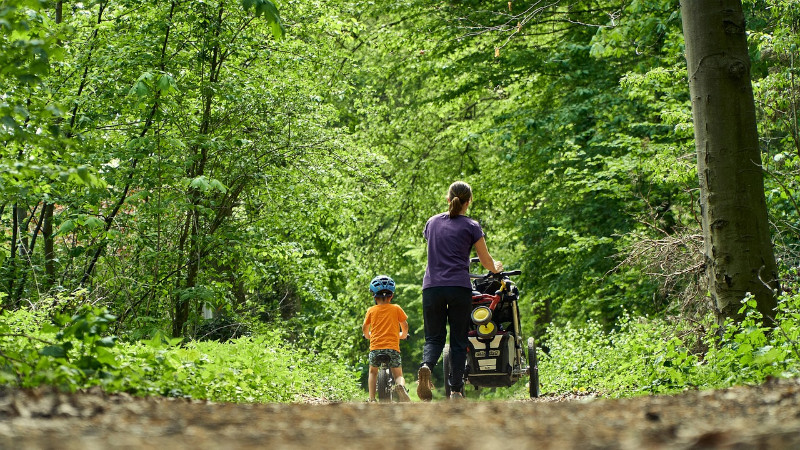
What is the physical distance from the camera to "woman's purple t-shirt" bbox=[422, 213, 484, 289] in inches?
314

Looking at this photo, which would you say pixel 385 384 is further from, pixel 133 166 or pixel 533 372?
pixel 133 166

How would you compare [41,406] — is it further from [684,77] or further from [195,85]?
[684,77]

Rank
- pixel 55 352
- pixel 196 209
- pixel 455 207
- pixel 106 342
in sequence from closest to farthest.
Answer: pixel 55 352, pixel 106 342, pixel 455 207, pixel 196 209

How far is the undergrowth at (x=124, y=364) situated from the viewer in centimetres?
463

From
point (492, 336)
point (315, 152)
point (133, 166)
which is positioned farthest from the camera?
point (315, 152)

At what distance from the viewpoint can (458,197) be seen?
8164 mm

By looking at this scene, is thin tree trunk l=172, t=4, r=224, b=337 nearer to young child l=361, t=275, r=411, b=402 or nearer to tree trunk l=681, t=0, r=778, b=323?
young child l=361, t=275, r=411, b=402

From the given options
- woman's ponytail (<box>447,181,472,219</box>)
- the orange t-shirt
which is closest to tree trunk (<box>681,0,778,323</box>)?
woman's ponytail (<box>447,181,472,219</box>)

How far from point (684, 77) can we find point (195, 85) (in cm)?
825

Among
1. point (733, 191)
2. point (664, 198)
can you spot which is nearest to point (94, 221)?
point (733, 191)

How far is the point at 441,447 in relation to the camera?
3.00 metres

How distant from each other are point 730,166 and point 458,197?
2.45 m

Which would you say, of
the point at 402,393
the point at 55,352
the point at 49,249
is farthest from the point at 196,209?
the point at 55,352

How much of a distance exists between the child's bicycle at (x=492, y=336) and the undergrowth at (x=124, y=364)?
2108 mm
